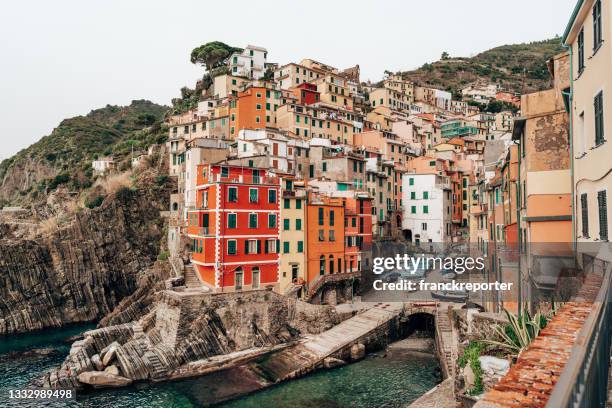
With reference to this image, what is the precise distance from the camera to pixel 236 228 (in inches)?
1487

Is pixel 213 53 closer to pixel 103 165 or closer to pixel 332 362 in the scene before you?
pixel 103 165

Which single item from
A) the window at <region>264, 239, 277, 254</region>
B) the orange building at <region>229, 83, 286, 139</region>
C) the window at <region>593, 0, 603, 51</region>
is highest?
the orange building at <region>229, 83, 286, 139</region>

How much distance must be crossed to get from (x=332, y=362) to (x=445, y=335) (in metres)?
8.90

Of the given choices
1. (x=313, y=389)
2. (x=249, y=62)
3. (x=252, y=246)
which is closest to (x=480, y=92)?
(x=249, y=62)

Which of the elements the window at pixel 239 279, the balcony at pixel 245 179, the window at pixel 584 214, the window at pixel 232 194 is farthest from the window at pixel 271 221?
the window at pixel 584 214

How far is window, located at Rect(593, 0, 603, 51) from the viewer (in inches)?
411

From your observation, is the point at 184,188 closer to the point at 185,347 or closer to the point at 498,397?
the point at 185,347

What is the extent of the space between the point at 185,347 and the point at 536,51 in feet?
702

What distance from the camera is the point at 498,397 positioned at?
411 cm

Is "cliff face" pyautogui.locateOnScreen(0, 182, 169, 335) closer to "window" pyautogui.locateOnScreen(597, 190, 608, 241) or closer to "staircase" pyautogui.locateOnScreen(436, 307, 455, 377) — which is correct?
"staircase" pyautogui.locateOnScreen(436, 307, 455, 377)

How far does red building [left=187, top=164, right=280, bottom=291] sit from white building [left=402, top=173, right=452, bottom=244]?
1254 inches

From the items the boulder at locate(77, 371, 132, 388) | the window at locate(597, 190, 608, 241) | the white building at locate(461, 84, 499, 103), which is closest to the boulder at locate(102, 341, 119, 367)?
the boulder at locate(77, 371, 132, 388)

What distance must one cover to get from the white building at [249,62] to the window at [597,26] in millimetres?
82932

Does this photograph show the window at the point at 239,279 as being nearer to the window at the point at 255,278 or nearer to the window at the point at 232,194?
the window at the point at 255,278
